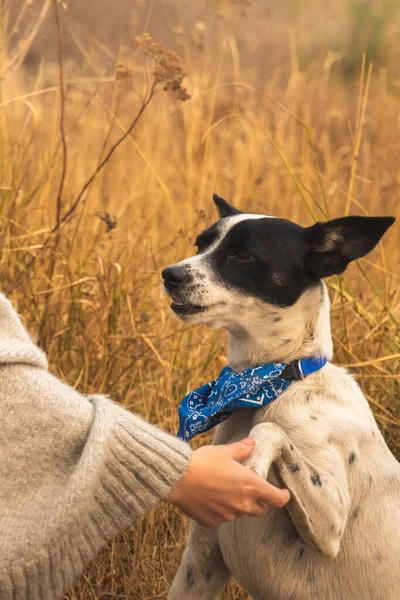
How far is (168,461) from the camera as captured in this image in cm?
201

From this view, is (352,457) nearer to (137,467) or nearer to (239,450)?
(239,450)

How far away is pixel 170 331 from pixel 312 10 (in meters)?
9.40

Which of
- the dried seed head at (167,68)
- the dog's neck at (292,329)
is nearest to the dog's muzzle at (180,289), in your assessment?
the dog's neck at (292,329)

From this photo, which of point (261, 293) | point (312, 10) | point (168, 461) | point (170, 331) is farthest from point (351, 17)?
point (168, 461)

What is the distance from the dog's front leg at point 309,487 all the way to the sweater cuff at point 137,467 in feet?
0.80

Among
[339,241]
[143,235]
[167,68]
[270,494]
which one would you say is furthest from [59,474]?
[143,235]

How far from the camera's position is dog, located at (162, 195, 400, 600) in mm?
2244

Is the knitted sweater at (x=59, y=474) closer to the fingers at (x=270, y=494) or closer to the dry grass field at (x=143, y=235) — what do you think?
the fingers at (x=270, y=494)

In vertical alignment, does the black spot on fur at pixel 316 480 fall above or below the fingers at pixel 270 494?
below

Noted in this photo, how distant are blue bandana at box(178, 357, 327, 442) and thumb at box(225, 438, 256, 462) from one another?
0.88 feet

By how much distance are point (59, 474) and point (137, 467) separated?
0.57ft

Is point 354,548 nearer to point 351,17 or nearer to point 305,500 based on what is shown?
point 305,500

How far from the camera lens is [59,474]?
1996 mm

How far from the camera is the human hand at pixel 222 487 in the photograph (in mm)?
2051
